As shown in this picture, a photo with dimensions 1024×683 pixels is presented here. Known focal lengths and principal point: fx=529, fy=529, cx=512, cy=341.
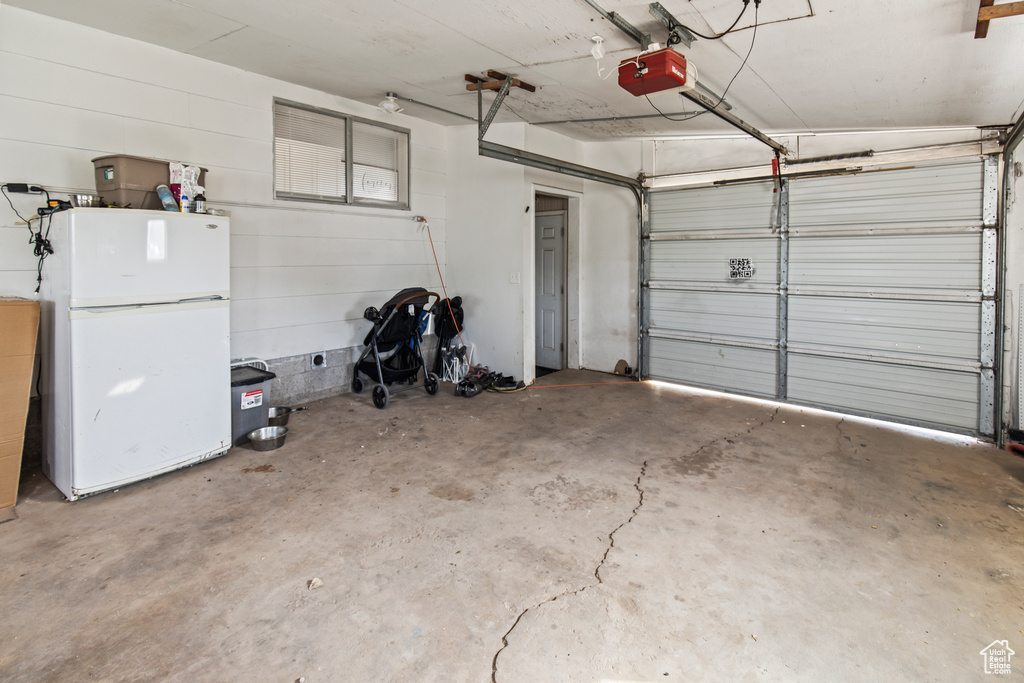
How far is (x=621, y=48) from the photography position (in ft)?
11.5

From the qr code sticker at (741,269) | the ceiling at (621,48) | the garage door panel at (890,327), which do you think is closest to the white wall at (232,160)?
the ceiling at (621,48)

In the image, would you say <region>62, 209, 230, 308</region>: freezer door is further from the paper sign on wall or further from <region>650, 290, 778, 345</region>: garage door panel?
<region>650, 290, 778, 345</region>: garage door panel

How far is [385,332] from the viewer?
5035 mm

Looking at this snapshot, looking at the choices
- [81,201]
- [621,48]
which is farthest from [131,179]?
[621,48]

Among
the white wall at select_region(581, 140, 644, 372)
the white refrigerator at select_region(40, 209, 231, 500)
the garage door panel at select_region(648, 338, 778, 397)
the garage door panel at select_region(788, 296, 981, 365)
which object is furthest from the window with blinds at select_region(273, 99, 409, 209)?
the garage door panel at select_region(788, 296, 981, 365)

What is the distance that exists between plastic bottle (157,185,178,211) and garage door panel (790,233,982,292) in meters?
5.25

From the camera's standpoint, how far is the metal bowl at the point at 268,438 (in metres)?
3.95

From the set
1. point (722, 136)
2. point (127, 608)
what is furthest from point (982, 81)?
point (127, 608)

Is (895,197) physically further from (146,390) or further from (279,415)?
(146,390)

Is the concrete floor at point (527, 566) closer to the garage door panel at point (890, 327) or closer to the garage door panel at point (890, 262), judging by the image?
the garage door panel at point (890, 327)

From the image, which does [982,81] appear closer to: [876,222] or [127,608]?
[876,222]

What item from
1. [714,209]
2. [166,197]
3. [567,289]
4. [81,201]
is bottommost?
[567,289]

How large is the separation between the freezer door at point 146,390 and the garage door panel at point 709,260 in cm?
451

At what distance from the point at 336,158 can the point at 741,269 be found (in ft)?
14.1
